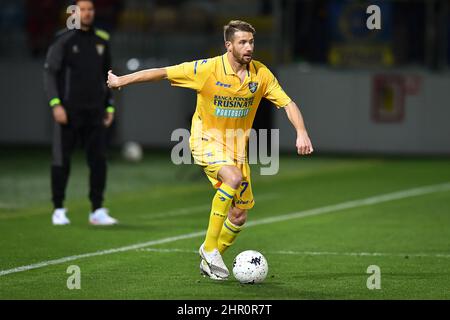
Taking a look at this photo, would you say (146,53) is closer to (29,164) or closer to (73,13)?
(29,164)

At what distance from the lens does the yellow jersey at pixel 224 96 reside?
29.2 feet

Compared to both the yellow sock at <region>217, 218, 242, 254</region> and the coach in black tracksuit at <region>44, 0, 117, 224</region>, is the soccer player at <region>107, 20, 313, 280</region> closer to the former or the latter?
the yellow sock at <region>217, 218, 242, 254</region>

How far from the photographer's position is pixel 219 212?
28.7 feet

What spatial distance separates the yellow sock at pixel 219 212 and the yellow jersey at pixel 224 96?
1.35ft

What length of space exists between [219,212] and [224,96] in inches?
37.2

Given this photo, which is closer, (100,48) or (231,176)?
(231,176)

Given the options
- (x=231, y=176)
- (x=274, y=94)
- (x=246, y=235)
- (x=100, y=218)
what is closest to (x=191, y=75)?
(x=274, y=94)

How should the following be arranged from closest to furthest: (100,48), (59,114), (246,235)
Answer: (246,235)
(59,114)
(100,48)

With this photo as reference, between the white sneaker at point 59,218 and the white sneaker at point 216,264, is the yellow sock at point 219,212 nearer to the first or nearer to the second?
the white sneaker at point 216,264

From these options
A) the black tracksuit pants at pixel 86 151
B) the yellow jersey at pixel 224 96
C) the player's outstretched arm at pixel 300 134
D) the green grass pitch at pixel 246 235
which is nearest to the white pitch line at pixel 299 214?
the green grass pitch at pixel 246 235

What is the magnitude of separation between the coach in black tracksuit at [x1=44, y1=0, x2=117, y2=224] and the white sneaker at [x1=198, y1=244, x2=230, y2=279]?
12.7ft

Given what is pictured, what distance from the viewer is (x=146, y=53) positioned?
25.8 m

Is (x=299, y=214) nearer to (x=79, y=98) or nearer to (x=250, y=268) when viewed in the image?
(x=79, y=98)
